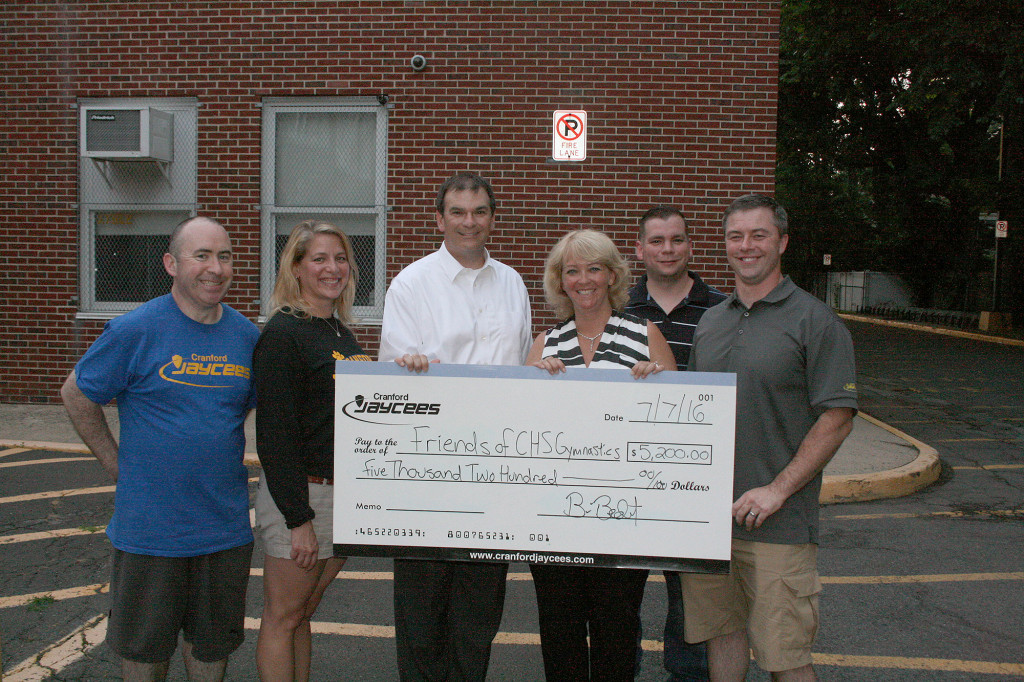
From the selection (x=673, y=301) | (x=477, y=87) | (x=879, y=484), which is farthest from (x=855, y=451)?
(x=477, y=87)

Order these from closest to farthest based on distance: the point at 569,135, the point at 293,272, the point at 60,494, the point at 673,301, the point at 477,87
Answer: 1. the point at 293,272
2. the point at 673,301
3. the point at 60,494
4. the point at 569,135
5. the point at 477,87

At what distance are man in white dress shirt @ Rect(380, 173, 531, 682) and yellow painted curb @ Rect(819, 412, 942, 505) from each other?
4.15 m

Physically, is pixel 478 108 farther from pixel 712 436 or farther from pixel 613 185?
pixel 712 436

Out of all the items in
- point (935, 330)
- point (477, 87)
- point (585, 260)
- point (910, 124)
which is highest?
point (910, 124)

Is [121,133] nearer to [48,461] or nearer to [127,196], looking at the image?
[127,196]

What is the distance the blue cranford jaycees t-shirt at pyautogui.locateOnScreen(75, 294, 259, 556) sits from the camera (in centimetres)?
260

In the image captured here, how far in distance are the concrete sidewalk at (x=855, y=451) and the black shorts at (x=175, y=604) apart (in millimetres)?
4418

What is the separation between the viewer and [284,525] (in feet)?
9.12

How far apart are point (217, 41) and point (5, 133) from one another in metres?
2.67

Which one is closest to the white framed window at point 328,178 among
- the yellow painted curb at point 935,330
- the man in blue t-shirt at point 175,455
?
the man in blue t-shirt at point 175,455

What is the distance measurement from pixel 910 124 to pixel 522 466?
88.6ft

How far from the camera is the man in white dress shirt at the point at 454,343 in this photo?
9.50 feet

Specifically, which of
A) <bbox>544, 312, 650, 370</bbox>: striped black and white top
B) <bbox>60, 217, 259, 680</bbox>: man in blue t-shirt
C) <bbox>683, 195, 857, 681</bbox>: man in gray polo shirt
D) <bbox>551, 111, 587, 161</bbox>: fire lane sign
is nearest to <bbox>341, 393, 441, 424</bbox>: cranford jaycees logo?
<bbox>60, 217, 259, 680</bbox>: man in blue t-shirt

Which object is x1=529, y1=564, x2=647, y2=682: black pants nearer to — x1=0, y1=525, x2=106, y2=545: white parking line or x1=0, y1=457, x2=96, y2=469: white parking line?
x1=0, y1=525, x2=106, y2=545: white parking line
